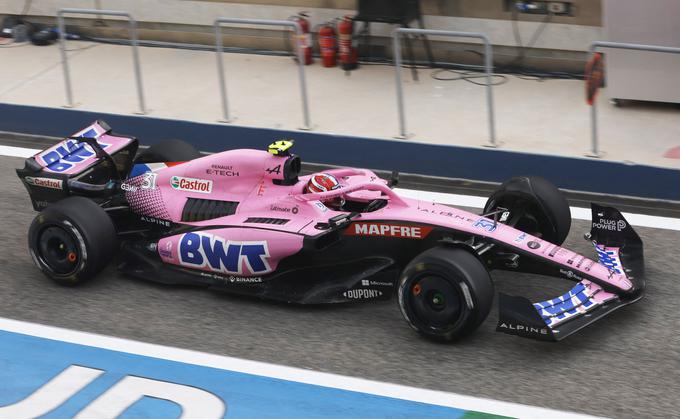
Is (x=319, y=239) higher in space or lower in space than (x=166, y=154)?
lower

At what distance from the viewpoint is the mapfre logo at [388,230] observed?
779 centimetres

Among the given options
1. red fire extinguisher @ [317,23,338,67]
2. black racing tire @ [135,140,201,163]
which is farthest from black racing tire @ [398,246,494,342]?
red fire extinguisher @ [317,23,338,67]

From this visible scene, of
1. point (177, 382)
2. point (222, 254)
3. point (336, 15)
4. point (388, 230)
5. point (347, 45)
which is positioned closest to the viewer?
point (177, 382)

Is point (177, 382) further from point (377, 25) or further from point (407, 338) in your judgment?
point (377, 25)

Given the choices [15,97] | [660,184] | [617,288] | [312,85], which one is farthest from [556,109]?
[15,97]

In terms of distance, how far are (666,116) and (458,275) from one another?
542 centimetres

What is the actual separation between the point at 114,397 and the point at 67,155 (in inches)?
110

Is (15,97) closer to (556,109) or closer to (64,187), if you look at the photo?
(64,187)

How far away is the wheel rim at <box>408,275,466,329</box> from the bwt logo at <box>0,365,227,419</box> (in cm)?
154

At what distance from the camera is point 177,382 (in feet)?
24.2

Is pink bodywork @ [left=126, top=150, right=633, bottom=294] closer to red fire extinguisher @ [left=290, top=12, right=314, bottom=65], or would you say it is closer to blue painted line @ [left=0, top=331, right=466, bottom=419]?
blue painted line @ [left=0, top=331, right=466, bottom=419]

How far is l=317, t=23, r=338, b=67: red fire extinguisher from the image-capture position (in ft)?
44.8

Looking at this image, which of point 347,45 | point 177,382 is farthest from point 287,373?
point 347,45

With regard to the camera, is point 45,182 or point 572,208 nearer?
point 45,182
